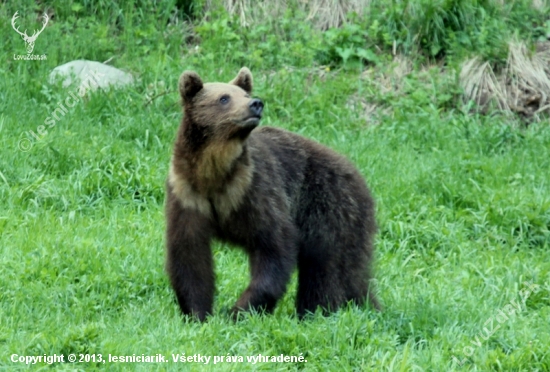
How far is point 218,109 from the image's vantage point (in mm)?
7227

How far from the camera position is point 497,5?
1386 centimetres

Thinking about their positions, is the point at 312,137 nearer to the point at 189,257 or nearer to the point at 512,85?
the point at 512,85

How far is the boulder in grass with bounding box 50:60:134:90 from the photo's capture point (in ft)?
39.2

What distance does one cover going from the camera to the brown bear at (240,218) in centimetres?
716

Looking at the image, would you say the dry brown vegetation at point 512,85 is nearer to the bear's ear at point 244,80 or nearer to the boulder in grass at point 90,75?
the boulder in grass at point 90,75

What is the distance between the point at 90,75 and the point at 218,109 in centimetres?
537

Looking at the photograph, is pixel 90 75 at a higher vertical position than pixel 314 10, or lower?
lower

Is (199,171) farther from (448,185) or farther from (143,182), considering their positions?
(448,185)

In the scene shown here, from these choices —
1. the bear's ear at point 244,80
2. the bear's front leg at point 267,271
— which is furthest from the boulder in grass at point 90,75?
the bear's front leg at point 267,271

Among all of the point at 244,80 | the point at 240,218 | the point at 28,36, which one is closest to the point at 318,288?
the point at 240,218

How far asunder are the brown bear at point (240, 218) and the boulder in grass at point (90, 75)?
15.4 feet

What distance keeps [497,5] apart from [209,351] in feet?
29.5

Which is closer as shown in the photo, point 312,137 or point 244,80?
point 244,80

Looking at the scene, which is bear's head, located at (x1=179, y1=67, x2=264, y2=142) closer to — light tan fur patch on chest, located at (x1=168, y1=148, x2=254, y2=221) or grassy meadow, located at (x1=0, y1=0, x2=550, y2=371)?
light tan fur patch on chest, located at (x1=168, y1=148, x2=254, y2=221)
